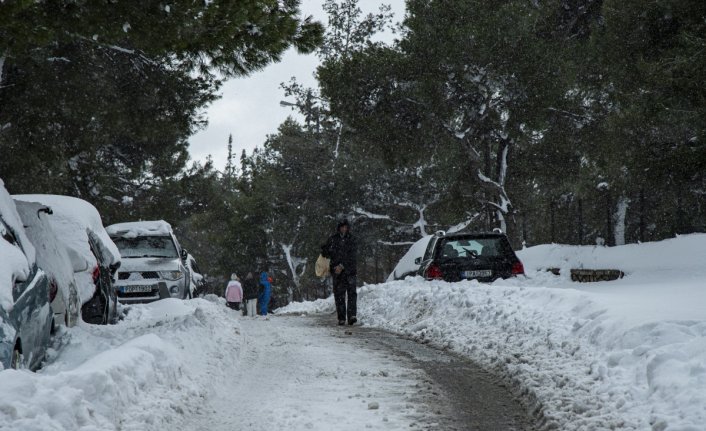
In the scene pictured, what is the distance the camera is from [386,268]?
5044 centimetres

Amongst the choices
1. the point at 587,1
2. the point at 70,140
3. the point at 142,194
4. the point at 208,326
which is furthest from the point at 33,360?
the point at 142,194

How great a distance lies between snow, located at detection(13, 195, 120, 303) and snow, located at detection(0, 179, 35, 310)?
3.31 m

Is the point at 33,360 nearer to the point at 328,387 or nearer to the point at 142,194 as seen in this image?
the point at 328,387

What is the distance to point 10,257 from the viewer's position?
5.96 m

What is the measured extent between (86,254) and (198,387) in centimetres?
522

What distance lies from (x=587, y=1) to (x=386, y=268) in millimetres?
29266

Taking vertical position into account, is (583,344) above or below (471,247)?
below

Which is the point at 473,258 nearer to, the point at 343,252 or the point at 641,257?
the point at 343,252

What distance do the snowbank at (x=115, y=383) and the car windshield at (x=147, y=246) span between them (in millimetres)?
8997

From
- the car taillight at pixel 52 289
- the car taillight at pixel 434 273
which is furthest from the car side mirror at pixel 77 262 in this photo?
the car taillight at pixel 434 273

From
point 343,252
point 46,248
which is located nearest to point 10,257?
point 46,248

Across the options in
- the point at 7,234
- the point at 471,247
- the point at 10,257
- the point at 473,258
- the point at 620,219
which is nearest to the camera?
the point at 10,257

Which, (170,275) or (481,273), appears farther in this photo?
(170,275)

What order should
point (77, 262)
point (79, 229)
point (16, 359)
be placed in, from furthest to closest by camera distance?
point (79, 229) < point (77, 262) < point (16, 359)
